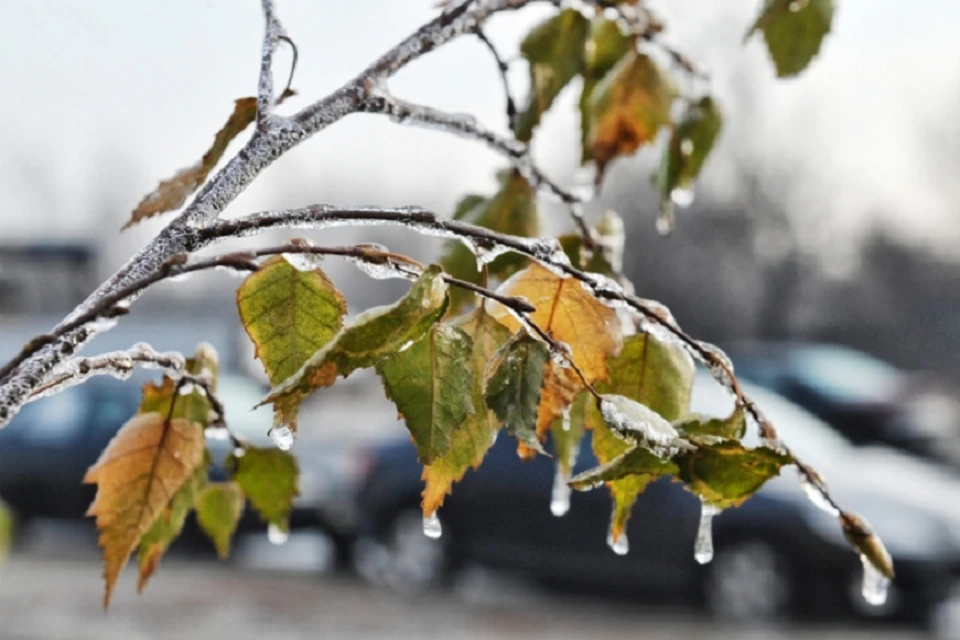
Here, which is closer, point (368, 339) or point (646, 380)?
point (368, 339)

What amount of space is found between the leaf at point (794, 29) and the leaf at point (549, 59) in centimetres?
20

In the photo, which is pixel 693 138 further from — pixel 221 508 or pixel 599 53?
pixel 221 508

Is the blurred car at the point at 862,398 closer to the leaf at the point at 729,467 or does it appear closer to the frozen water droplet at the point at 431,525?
the frozen water droplet at the point at 431,525

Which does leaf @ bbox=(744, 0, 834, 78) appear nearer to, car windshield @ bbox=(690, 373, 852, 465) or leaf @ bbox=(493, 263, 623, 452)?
leaf @ bbox=(493, 263, 623, 452)

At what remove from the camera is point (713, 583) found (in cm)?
761

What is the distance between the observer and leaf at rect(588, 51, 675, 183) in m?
1.27

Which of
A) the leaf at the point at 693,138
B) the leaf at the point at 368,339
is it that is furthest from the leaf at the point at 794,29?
the leaf at the point at 368,339

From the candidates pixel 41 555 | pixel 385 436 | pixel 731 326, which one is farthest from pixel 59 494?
pixel 731 326

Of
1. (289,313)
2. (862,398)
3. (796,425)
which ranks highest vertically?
(289,313)

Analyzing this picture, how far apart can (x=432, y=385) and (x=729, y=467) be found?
21cm

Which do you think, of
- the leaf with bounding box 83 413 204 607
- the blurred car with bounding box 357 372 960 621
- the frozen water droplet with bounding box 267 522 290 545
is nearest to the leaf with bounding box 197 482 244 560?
the frozen water droplet with bounding box 267 522 290 545

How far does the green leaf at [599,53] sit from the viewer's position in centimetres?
131

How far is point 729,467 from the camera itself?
74 centimetres

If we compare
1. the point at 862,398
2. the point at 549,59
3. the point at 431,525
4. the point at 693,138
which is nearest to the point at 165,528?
the point at 431,525
